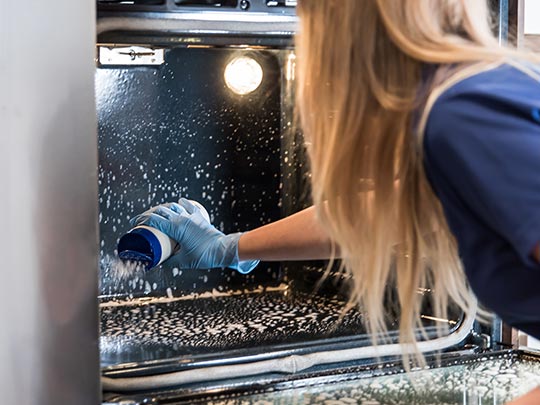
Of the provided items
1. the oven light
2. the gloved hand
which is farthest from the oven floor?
the oven light

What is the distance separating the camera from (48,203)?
0.91 m

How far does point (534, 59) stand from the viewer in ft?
2.57

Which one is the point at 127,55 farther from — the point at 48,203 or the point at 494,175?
the point at 494,175

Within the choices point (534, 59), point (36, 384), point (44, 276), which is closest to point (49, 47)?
point (44, 276)

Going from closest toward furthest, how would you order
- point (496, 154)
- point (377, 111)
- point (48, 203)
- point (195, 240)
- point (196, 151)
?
point (496, 154) → point (377, 111) → point (48, 203) → point (195, 240) → point (196, 151)

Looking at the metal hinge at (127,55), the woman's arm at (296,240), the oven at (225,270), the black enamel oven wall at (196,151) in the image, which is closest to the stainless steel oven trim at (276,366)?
the oven at (225,270)

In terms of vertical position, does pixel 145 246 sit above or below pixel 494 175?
below

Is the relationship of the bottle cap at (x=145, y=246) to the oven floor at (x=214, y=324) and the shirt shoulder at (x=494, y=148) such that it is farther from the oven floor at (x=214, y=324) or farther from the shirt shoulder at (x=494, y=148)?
the shirt shoulder at (x=494, y=148)

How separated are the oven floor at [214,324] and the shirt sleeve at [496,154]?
60 centimetres

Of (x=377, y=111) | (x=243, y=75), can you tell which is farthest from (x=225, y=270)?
(x=377, y=111)

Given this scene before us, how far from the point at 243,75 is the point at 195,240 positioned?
1.20ft

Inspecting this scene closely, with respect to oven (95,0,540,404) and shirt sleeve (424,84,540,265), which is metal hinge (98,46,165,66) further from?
shirt sleeve (424,84,540,265)

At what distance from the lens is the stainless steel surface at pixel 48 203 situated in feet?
2.92

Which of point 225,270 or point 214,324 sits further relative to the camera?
point 225,270
